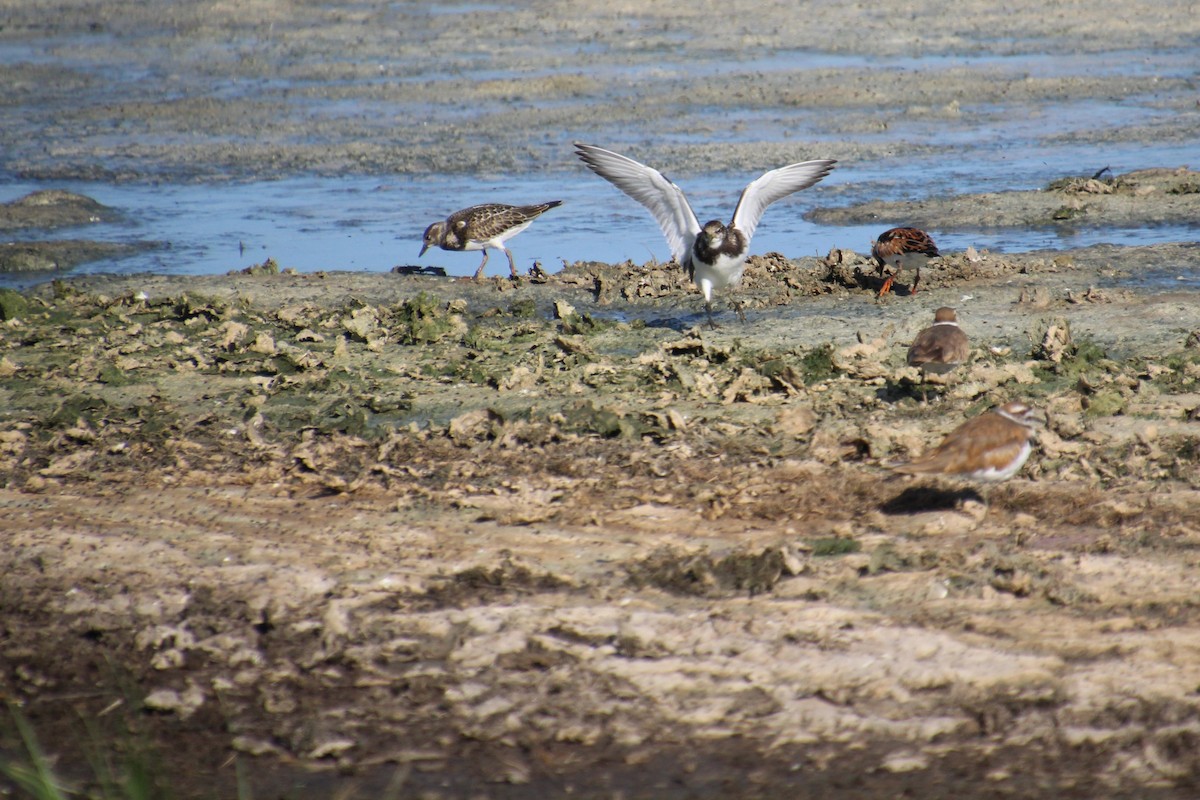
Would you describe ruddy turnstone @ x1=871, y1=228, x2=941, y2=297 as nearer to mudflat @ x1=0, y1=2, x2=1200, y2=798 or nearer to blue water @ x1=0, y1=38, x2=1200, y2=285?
mudflat @ x1=0, y1=2, x2=1200, y2=798

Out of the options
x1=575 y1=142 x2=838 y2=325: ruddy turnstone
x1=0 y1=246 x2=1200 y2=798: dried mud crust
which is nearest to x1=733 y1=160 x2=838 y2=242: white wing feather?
x1=575 y1=142 x2=838 y2=325: ruddy turnstone

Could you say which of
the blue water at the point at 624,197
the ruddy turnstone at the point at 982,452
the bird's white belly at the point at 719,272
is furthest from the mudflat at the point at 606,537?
the blue water at the point at 624,197

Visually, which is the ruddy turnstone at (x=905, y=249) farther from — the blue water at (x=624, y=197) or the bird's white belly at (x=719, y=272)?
the blue water at (x=624, y=197)

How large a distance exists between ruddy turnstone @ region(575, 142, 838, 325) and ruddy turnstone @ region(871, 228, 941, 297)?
759 millimetres

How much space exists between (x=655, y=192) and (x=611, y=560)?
5516mm

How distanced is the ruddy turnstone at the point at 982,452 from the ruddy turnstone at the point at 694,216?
422 cm

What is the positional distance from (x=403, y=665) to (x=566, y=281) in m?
7.22

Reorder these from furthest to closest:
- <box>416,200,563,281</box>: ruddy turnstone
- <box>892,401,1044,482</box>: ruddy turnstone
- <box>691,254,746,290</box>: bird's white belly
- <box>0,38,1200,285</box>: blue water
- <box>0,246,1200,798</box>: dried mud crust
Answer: <box>0,38,1200,285</box>: blue water
<box>416,200,563,281</box>: ruddy turnstone
<box>691,254,746,290</box>: bird's white belly
<box>892,401,1044,482</box>: ruddy turnstone
<box>0,246,1200,798</box>: dried mud crust

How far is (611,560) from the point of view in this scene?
19.7ft

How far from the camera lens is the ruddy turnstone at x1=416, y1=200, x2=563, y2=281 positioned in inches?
504

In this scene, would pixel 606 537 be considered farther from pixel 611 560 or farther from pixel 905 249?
pixel 905 249

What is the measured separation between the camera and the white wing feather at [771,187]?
10.8 m

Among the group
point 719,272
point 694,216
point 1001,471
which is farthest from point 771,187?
point 1001,471

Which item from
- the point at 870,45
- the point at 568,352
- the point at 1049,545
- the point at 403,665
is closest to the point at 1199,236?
the point at 568,352
